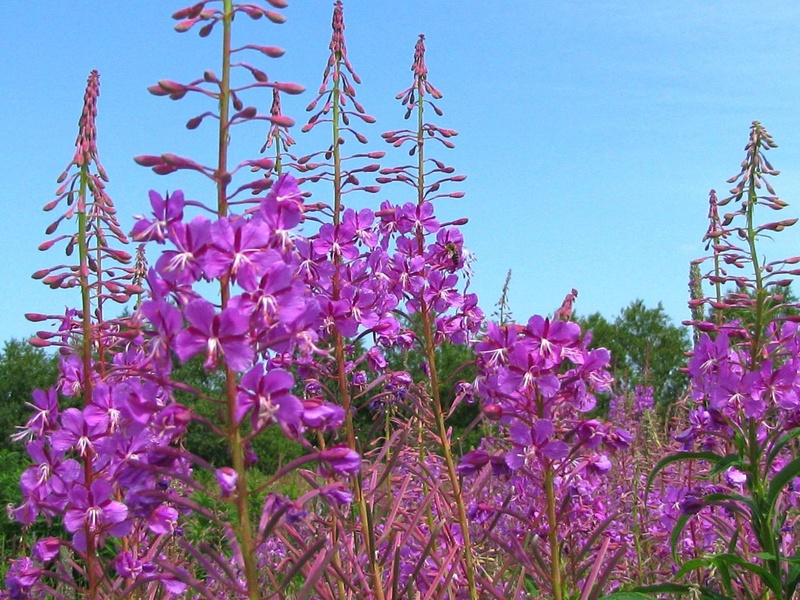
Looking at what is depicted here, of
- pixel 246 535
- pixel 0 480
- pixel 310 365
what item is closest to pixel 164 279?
pixel 246 535

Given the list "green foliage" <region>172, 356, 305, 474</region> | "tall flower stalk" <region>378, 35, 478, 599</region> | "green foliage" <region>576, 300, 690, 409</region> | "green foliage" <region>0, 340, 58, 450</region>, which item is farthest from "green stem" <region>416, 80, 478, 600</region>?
"green foliage" <region>576, 300, 690, 409</region>

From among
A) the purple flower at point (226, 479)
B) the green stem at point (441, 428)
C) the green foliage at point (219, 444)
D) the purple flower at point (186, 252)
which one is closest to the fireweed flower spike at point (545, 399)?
the green stem at point (441, 428)

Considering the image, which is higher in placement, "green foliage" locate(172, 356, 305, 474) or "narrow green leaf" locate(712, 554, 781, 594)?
"narrow green leaf" locate(712, 554, 781, 594)

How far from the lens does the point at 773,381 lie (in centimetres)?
366

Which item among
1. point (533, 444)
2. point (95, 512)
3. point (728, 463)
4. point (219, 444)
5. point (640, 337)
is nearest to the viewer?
point (95, 512)

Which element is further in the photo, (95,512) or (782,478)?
(782,478)

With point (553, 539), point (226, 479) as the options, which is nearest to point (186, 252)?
point (226, 479)

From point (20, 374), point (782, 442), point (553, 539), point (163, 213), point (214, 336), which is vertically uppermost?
point (163, 213)

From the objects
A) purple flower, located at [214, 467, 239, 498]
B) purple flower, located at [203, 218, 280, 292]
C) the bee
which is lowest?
purple flower, located at [214, 467, 239, 498]

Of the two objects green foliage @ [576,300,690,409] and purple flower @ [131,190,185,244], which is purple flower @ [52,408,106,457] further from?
green foliage @ [576,300,690,409]

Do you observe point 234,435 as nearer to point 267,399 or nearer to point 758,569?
point 267,399

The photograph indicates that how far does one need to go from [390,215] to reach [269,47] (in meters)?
1.59

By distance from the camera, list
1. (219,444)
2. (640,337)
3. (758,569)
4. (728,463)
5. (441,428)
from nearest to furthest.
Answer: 1. (758,569)
2. (728,463)
3. (441,428)
4. (219,444)
5. (640,337)

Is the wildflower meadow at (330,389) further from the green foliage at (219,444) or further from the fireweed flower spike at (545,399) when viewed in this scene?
the green foliage at (219,444)
